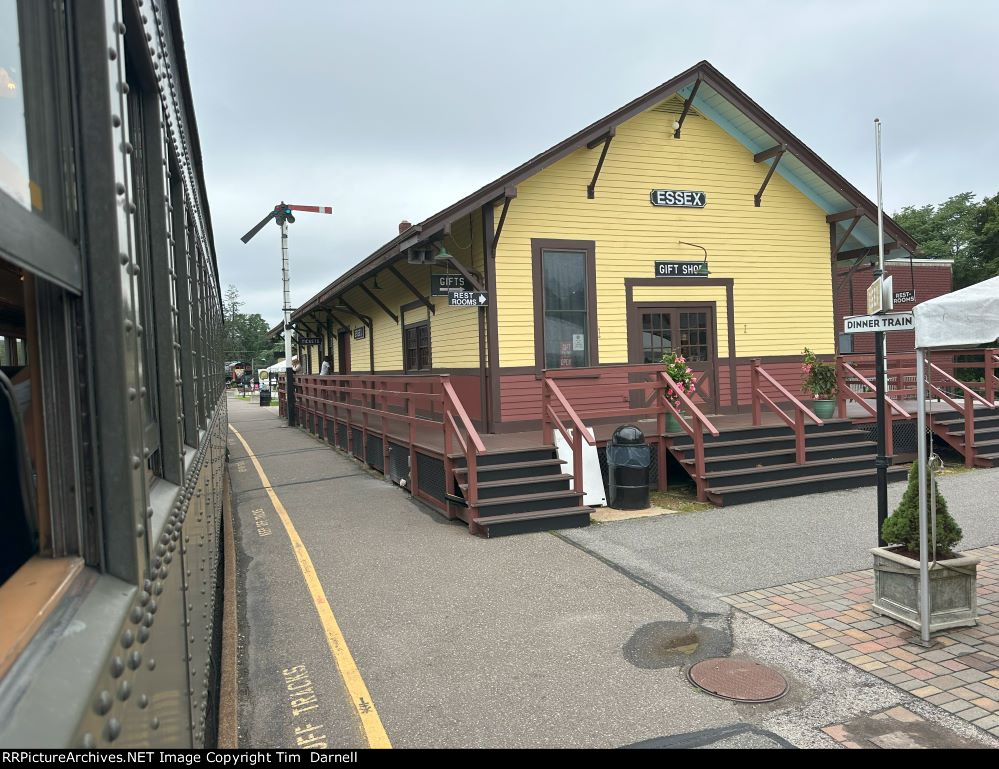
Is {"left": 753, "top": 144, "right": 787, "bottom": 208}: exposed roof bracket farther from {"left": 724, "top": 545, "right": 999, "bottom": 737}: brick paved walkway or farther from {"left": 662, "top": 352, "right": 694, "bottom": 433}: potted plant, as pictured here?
{"left": 724, "top": 545, "right": 999, "bottom": 737}: brick paved walkway

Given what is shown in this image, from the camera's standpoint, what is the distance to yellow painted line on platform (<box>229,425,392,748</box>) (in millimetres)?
3645

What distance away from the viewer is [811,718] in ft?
12.0

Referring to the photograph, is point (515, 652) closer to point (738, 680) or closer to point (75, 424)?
point (738, 680)

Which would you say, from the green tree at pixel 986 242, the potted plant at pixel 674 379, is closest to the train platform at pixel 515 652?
the potted plant at pixel 674 379

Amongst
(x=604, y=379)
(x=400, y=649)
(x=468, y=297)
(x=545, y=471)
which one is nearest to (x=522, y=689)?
(x=400, y=649)

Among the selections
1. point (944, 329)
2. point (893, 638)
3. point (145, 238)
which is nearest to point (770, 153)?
point (944, 329)

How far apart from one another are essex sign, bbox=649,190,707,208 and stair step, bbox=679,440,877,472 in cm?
501

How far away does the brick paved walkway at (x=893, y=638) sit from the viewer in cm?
386

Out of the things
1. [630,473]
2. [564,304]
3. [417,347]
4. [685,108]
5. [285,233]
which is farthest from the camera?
[285,233]

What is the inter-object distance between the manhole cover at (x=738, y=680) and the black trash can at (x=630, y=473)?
14.0 feet

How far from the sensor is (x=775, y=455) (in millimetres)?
9672

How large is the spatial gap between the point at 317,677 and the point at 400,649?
61cm

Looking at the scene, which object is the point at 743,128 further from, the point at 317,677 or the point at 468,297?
the point at 317,677

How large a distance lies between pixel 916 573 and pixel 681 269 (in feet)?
28.4
